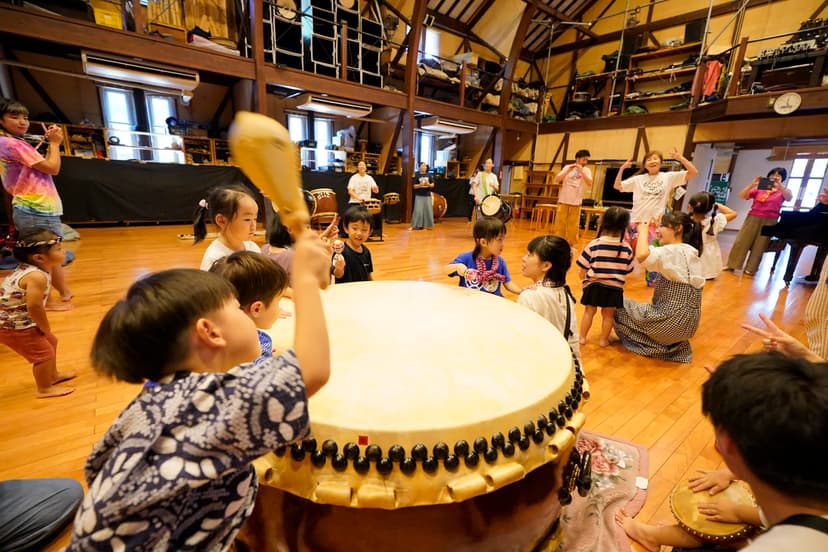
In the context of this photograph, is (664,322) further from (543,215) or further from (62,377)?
(543,215)

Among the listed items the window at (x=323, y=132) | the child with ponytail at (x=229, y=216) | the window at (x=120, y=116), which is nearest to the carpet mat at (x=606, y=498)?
the child with ponytail at (x=229, y=216)

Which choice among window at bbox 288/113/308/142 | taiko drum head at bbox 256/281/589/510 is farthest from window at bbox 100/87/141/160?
taiko drum head at bbox 256/281/589/510

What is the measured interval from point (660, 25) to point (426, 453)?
11.8 meters

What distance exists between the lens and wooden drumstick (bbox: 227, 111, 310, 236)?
0.56 m

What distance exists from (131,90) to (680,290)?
30.4ft

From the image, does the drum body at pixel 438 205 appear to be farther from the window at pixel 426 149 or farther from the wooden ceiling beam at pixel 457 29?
the wooden ceiling beam at pixel 457 29

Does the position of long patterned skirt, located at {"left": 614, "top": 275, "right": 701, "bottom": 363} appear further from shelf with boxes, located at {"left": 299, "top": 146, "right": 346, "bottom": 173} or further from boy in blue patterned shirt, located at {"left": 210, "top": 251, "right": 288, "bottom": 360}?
shelf with boxes, located at {"left": 299, "top": 146, "right": 346, "bottom": 173}

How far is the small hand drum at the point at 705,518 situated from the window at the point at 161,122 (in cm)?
872

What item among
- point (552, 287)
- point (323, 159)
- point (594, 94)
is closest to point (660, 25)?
point (594, 94)

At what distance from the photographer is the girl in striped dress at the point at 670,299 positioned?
230 cm

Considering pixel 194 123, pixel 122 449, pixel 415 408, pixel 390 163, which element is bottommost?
pixel 415 408

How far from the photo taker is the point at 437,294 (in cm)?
151

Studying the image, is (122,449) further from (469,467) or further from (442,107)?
(442,107)

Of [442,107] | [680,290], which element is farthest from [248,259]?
[442,107]
